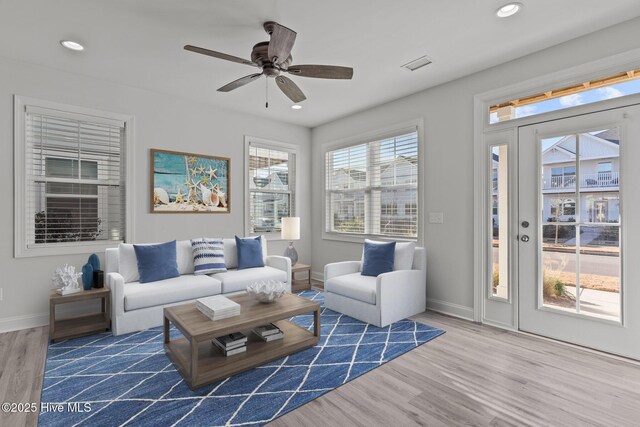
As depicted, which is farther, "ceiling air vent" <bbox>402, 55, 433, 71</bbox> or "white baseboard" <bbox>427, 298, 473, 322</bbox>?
"white baseboard" <bbox>427, 298, 473, 322</bbox>

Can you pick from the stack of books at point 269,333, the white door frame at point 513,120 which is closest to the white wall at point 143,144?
the stack of books at point 269,333

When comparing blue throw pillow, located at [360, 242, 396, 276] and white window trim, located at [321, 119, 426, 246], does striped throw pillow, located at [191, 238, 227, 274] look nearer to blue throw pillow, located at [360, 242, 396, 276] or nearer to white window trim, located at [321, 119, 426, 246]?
blue throw pillow, located at [360, 242, 396, 276]

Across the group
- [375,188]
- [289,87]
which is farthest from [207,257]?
[375,188]

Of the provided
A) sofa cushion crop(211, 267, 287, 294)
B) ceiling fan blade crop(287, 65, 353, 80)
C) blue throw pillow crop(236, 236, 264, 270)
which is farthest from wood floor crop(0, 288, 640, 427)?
ceiling fan blade crop(287, 65, 353, 80)

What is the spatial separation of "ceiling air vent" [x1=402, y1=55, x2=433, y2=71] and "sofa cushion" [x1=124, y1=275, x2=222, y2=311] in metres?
3.13

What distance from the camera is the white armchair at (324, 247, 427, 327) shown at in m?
3.28

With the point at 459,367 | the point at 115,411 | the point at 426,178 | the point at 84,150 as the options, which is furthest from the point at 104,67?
the point at 459,367

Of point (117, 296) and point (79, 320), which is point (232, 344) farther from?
point (79, 320)

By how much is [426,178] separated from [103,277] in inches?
150

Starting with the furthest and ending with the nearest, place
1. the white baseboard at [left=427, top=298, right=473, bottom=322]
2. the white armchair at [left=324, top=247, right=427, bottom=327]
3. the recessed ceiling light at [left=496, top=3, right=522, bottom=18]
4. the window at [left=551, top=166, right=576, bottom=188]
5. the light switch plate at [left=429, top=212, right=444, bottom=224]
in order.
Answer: the light switch plate at [left=429, top=212, right=444, bottom=224], the white baseboard at [left=427, top=298, right=473, bottom=322], the white armchair at [left=324, top=247, right=427, bottom=327], the window at [left=551, top=166, right=576, bottom=188], the recessed ceiling light at [left=496, top=3, right=522, bottom=18]

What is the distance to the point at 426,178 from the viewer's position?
156 inches

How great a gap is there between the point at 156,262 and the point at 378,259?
2.51 meters

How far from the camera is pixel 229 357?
2389mm

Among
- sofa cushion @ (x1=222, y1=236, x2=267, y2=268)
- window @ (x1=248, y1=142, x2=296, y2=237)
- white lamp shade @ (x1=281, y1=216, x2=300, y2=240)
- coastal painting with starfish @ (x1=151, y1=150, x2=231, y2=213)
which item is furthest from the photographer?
window @ (x1=248, y1=142, x2=296, y2=237)
